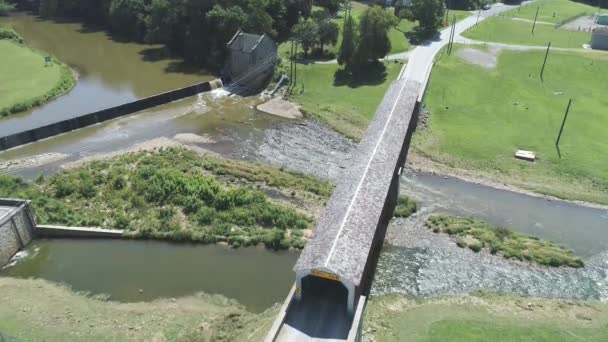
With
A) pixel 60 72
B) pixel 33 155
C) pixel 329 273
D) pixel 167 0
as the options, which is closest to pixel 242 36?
pixel 167 0

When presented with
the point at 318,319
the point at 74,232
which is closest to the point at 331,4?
the point at 74,232

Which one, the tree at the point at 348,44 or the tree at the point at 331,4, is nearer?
the tree at the point at 348,44

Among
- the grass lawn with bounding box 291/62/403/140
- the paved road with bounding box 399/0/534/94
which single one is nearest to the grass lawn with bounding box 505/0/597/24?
the paved road with bounding box 399/0/534/94

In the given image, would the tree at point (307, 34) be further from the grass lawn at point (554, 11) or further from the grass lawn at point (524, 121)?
the grass lawn at point (554, 11)

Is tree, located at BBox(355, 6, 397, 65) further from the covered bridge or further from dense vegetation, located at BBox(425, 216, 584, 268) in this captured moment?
dense vegetation, located at BBox(425, 216, 584, 268)

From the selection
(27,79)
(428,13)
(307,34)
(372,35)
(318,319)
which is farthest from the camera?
(428,13)

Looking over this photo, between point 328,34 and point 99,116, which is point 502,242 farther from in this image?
point 328,34

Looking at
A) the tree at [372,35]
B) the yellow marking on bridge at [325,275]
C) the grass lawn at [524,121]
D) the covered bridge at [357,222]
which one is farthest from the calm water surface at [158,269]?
the tree at [372,35]
